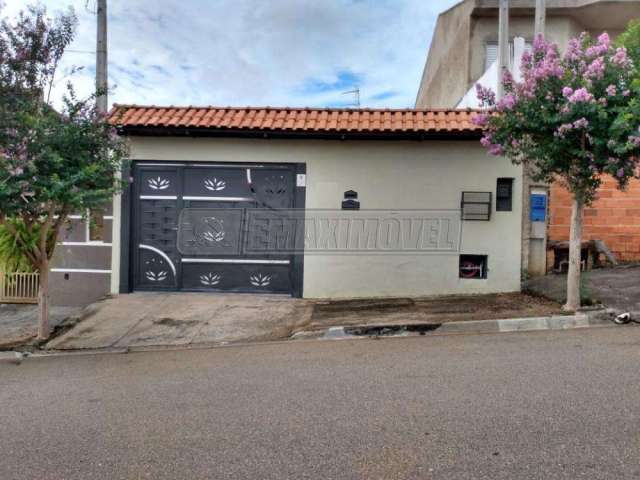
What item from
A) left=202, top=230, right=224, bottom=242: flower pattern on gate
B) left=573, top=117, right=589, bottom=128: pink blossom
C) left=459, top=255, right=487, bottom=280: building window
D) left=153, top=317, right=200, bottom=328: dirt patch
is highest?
left=573, top=117, right=589, bottom=128: pink blossom

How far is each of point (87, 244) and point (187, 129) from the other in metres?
2.80

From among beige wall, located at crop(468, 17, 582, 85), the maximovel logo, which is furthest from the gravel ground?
beige wall, located at crop(468, 17, 582, 85)

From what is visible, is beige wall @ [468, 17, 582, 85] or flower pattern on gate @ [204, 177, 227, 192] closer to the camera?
flower pattern on gate @ [204, 177, 227, 192]

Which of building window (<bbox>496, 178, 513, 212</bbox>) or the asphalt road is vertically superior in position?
building window (<bbox>496, 178, 513, 212</bbox>)

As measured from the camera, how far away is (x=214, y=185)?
8242 mm

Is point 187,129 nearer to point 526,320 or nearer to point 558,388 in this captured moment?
point 526,320

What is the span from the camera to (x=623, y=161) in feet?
18.7

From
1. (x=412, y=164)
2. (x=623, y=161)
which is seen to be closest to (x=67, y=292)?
(x=412, y=164)

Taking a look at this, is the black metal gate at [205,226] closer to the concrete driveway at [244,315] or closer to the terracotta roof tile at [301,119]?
the concrete driveway at [244,315]

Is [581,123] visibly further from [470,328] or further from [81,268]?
[81,268]

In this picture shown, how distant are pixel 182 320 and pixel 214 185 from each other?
256 cm

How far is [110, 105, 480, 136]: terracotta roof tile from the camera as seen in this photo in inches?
302

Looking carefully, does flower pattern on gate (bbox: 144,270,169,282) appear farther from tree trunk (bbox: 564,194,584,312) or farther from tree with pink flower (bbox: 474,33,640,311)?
tree trunk (bbox: 564,194,584,312)

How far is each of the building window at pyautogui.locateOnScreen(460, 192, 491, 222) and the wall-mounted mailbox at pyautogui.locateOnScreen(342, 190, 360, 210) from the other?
1843mm
